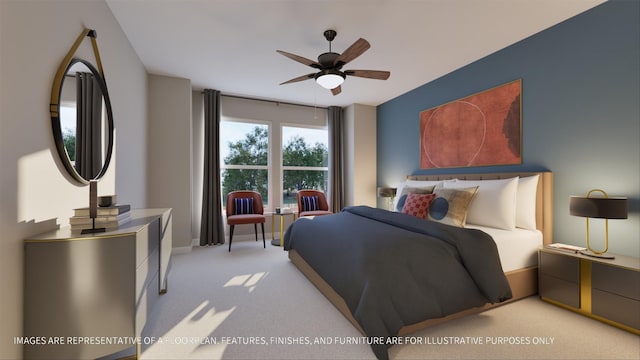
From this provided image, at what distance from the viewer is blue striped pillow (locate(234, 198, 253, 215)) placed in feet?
14.3

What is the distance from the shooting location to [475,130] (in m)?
3.40

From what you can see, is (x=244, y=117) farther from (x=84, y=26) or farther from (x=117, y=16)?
(x=84, y=26)

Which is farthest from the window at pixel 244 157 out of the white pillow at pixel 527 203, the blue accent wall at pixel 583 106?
the white pillow at pixel 527 203

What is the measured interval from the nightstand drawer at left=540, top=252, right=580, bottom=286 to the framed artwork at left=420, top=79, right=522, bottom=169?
1154 millimetres

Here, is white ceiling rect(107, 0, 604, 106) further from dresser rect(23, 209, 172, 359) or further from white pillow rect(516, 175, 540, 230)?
dresser rect(23, 209, 172, 359)

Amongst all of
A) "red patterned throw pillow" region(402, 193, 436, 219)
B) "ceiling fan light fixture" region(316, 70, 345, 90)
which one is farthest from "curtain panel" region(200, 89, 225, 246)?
"red patterned throw pillow" region(402, 193, 436, 219)

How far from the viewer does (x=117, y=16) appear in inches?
97.0

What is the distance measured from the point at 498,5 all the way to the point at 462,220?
6.94 feet

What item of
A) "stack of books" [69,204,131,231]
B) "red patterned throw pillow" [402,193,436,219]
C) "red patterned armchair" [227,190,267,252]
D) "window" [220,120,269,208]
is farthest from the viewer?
"window" [220,120,269,208]

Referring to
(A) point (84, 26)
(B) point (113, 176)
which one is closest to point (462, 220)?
(B) point (113, 176)

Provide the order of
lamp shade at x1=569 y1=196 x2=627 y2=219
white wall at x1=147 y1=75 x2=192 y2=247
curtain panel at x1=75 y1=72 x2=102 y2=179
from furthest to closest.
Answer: white wall at x1=147 y1=75 x2=192 y2=247
lamp shade at x1=569 y1=196 x2=627 y2=219
curtain panel at x1=75 y1=72 x2=102 y2=179

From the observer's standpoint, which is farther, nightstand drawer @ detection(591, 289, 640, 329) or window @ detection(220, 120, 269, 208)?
window @ detection(220, 120, 269, 208)

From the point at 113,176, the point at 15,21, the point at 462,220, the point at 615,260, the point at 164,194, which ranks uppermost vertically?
the point at 15,21

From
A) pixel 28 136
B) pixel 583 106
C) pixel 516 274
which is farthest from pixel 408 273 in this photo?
pixel 583 106
